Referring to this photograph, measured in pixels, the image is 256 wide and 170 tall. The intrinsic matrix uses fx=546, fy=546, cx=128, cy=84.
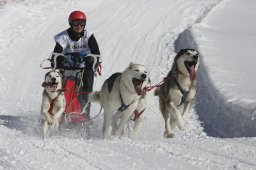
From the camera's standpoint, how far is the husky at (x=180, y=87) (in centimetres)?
687

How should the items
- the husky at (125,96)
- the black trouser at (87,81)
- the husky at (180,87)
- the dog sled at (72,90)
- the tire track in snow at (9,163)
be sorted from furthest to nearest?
the black trouser at (87,81) < the dog sled at (72,90) < the husky at (180,87) < the husky at (125,96) < the tire track in snow at (9,163)

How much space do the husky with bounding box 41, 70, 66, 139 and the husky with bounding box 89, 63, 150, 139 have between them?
55cm

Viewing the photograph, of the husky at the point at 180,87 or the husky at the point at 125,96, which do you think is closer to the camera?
the husky at the point at 125,96

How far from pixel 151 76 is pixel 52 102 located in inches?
173

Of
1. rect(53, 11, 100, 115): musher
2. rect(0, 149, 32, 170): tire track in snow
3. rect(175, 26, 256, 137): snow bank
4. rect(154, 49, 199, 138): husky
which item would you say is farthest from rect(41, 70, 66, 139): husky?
rect(175, 26, 256, 137): snow bank

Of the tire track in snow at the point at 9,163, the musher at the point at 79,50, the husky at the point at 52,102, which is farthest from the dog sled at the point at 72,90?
the tire track in snow at the point at 9,163

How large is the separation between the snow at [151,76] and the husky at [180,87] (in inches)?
11.6

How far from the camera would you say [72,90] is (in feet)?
24.1

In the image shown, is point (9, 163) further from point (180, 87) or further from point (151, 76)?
point (151, 76)

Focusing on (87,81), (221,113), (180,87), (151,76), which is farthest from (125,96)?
(151,76)

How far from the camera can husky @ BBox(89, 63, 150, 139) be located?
654 centimetres

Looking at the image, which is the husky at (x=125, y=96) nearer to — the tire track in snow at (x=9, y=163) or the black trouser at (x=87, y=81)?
the black trouser at (x=87, y=81)

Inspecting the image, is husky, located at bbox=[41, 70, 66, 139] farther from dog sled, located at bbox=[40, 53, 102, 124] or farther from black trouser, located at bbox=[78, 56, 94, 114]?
black trouser, located at bbox=[78, 56, 94, 114]

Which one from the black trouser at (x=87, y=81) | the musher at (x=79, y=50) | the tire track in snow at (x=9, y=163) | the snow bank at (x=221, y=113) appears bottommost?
the tire track in snow at (x=9, y=163)
